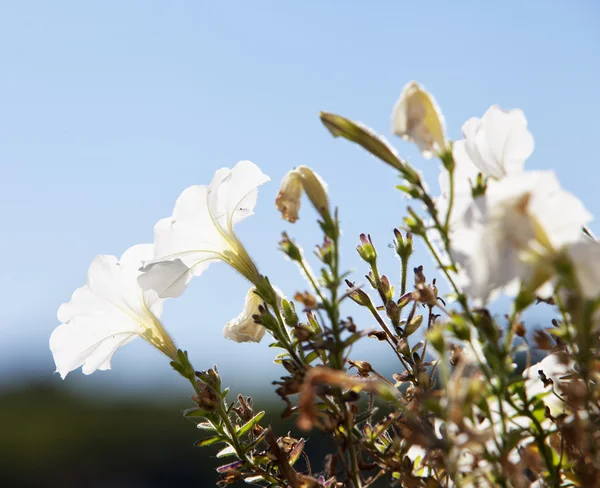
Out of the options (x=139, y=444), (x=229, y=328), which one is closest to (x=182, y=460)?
(x=139, y=444)

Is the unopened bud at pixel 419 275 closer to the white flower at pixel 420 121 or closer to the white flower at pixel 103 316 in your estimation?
the white flower at pixel 420 121

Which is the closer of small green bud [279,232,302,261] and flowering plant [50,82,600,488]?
flowering plant [50,82,600,488]

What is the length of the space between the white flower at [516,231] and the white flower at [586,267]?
0.04 feet

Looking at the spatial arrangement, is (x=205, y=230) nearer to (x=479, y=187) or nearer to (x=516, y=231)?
(x=479, y=187)

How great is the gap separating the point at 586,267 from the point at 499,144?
0.21m

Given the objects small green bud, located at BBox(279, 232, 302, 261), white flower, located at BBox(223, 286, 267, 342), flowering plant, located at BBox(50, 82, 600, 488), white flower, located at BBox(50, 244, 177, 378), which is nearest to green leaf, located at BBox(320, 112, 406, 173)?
flowering plant, located at BBox(50, 82, 600, 488)

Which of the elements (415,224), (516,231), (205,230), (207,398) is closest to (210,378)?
(207,398)

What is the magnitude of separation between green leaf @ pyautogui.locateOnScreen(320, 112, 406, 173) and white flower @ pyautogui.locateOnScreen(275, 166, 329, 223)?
59 mm

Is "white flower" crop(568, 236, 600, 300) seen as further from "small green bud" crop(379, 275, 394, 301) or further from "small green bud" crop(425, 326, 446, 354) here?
"small green bud" crop(379, 275, 394, 301)

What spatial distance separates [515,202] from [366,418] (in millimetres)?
297

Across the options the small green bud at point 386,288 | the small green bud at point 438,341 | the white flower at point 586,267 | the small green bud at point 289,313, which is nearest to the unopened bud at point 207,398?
the small green bud at point 289,313

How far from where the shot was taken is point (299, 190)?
679mm

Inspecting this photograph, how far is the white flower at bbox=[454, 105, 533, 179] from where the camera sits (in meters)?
0.61

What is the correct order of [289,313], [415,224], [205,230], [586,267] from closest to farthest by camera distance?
1. [586,267]
2. [415,224]
3. [289,313]
4. [205,230]
